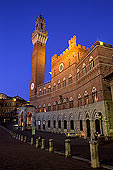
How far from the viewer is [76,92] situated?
24297mm

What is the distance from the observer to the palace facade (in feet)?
52.0

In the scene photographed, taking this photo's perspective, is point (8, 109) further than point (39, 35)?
Yes

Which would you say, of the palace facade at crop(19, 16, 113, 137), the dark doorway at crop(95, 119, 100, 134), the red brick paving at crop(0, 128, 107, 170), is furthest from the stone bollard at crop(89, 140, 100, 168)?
the dark doorway at crop(95, 119, 100, 134)

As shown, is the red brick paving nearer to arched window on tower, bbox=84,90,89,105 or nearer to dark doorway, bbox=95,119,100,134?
dark doorway, bbox=95,119,100,134

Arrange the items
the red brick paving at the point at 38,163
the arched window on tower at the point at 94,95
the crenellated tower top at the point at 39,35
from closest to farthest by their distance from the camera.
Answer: the red brick paving at the point at 38,163
the arched window on tower at the point at 94,95
the crenellated tower top at the point at 39,35

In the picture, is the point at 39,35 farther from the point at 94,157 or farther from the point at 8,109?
the point at 94,157

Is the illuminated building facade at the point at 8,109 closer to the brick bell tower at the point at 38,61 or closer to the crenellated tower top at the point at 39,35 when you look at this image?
the brick bell tower at the point at 38,61

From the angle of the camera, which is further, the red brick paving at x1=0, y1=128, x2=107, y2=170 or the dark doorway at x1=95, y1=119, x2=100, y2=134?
the dark doorway at x1=95, y1=119, x2=100, y2=134

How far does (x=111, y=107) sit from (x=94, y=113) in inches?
113

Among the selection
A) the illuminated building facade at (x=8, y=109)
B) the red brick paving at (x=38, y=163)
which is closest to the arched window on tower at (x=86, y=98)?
→ the red brick paving at (x=38, y=163)

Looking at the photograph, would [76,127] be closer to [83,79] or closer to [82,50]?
[83,79]

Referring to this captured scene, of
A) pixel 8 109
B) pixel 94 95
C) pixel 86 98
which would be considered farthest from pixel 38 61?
pixel 8 109

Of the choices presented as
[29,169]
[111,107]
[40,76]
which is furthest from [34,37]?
[29,169]

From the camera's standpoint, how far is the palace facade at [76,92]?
15.9 m
